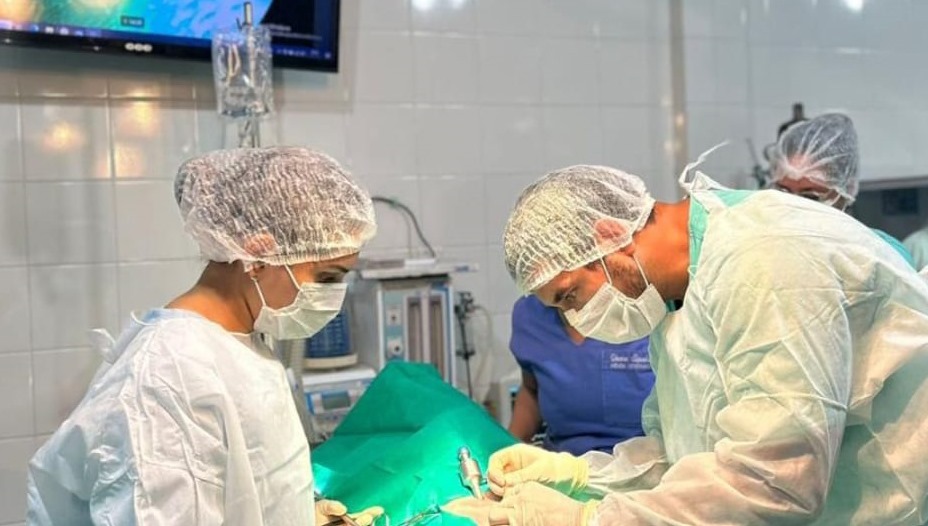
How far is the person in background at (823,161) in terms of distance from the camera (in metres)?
2.42

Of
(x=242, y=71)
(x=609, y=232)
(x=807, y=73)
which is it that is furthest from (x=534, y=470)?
(x=807, y=73)

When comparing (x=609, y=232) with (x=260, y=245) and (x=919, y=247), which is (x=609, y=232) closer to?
(x=260, y=245)

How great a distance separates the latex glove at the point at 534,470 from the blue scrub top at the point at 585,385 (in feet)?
1.33

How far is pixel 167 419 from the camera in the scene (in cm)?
117

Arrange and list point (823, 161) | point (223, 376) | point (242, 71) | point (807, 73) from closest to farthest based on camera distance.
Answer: point (223, 376) → point (242, 71) → point (823, 161) → point (807, 73)

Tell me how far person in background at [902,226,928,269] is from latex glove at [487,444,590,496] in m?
1.53

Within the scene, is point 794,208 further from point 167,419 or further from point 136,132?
point 136,132

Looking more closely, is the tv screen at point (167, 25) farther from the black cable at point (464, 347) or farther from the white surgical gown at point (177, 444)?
the white surgical gown at point (177, 444)

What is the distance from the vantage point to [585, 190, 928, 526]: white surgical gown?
110 cm

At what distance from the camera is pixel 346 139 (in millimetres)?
2549

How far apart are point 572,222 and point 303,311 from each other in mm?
448

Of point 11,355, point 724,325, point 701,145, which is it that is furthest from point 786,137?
point 11,355

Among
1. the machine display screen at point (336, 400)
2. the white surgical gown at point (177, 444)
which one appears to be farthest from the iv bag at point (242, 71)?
the white surgical gown at point (177, 444)

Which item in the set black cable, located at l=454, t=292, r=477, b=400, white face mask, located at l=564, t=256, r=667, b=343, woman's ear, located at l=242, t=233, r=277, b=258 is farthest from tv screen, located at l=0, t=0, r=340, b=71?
white face mask, located at l=564, t=256, r=667, b=343
